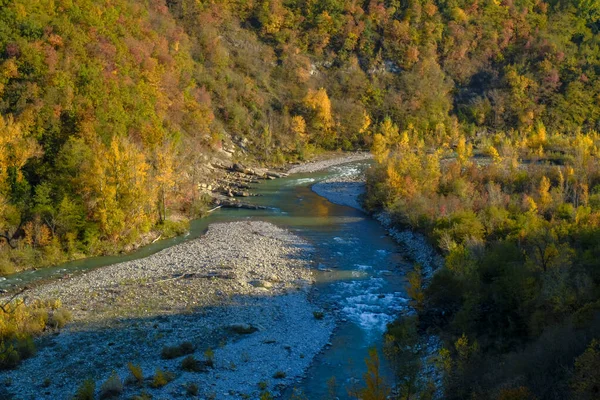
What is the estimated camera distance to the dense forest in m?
17.1

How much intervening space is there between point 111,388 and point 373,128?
7177cm

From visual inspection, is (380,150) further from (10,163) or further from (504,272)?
(10,163)

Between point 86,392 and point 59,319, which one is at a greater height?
point 59,319

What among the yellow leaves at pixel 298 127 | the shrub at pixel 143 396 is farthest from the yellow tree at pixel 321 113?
the shrub at pixel 143 396

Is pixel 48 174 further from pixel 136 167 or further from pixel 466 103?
pixel 466 103

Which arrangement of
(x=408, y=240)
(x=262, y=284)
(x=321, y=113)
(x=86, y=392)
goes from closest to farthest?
(x=86, y=392) → (x=262, y=284) → (x=408, y=240) → (x=321, y=113)

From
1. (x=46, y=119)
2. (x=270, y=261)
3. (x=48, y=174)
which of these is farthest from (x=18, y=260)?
(x=270, y=261)

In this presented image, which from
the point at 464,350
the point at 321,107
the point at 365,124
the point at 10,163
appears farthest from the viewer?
the point at 365,124

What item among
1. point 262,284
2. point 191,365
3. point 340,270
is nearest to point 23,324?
point 191,365

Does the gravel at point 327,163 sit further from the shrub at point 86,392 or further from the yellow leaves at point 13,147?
the shrub at point 86,392

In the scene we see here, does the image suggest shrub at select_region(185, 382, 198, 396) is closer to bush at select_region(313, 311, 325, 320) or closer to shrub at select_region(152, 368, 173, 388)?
shrub at select_region(152, 368, 173, 388)

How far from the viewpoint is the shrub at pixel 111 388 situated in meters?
14.7

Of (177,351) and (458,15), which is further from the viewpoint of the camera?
(458,15)

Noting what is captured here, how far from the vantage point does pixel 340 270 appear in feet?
89.8
